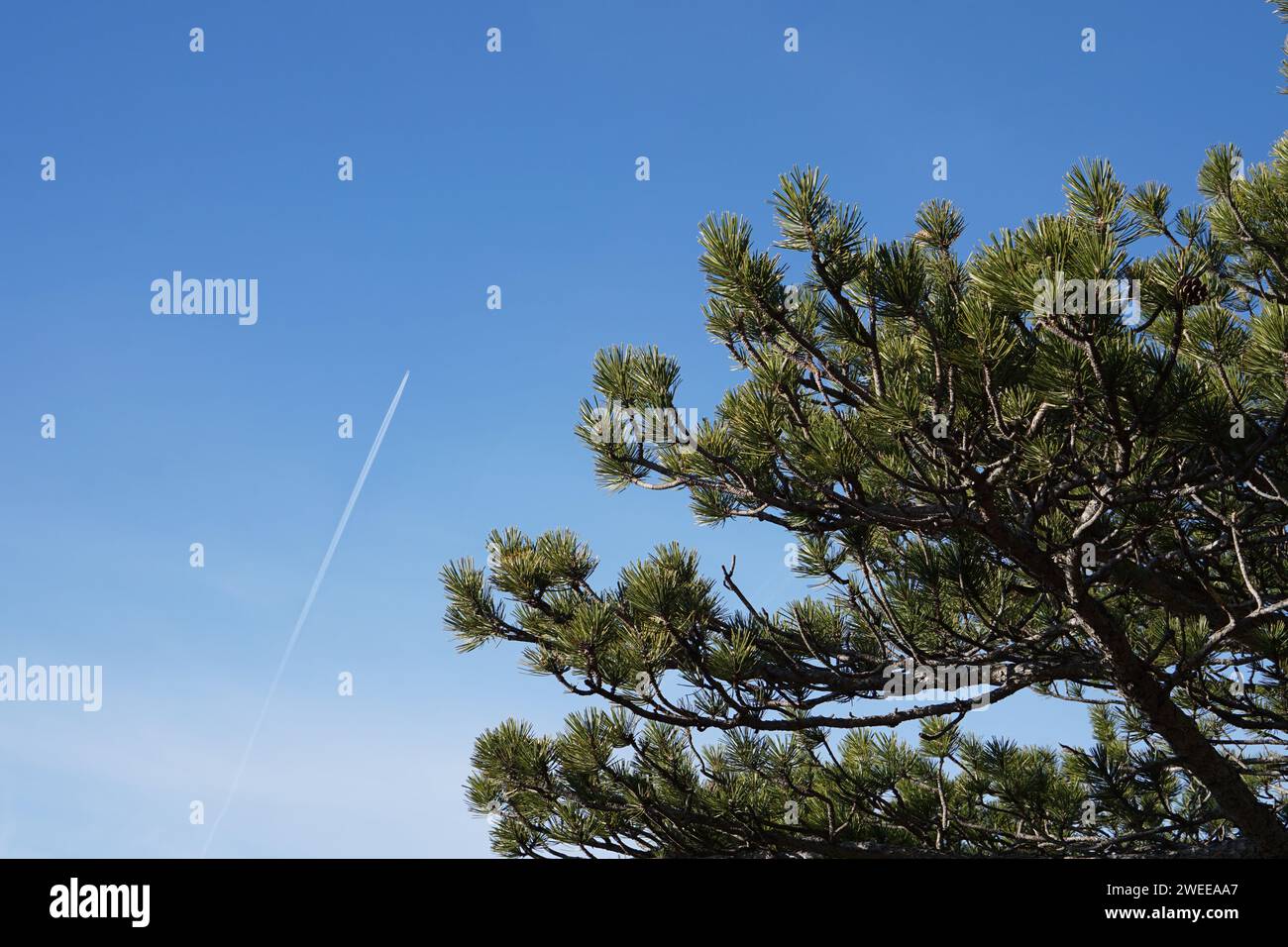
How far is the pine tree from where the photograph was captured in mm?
3283

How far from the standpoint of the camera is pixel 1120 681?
4.12m

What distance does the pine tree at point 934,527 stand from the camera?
328 cm

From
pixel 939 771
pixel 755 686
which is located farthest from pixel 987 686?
pixel 939 771

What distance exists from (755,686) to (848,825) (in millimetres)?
1192

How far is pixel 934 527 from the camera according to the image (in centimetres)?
379
